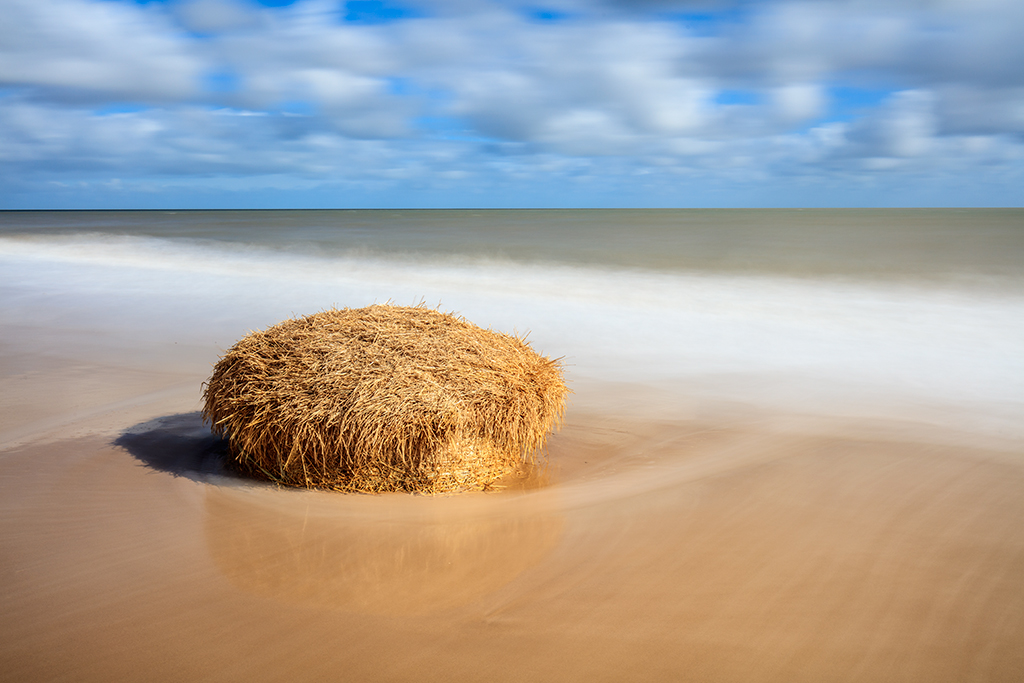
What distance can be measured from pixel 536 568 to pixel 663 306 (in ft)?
32.1

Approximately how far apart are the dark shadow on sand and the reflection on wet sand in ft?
1.27

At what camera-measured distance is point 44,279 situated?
1496cm

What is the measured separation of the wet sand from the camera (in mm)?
2521

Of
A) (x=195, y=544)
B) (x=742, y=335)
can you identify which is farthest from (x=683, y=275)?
(x=195, y=544)

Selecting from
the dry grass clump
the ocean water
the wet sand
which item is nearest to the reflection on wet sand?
the wet sand

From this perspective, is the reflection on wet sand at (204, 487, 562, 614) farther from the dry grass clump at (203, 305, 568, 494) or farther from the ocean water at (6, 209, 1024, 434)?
the ocean water at (6, 209, 1024, 434)

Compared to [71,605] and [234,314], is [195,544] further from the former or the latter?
[234,314]

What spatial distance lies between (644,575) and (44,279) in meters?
16.2

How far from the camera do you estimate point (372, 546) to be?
3.28 meters

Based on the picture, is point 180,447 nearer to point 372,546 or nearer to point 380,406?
point 380,406

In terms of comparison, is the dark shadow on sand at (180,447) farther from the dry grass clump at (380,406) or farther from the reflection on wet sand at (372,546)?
the reflection on wet sand at (372,546)

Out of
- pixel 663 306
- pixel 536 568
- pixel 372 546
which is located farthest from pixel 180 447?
pixel 663 306

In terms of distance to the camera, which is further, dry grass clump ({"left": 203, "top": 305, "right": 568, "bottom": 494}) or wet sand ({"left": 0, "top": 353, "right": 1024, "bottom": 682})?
dry grass clump ({"left": 203, "top": 305, "right": 568, "bottom": 494})

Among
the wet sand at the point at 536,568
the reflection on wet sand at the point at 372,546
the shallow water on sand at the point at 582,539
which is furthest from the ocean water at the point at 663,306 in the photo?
the reflection on wet sand at the point at 372,546
